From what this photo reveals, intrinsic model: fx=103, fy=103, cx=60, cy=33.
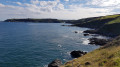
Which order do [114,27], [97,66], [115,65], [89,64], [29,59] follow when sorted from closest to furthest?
[115,65] < [97,66] < [89,64] < [29,59] < [114,27]

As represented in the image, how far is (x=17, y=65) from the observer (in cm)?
3806

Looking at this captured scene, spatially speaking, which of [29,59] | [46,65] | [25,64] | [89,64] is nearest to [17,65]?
[25,64]

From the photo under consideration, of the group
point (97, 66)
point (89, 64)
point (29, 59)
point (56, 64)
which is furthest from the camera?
point (29, 59)

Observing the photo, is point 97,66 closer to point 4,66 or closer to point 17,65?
point 17,65

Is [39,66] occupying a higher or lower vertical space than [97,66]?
lower

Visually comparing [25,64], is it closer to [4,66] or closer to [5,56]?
[4,66]

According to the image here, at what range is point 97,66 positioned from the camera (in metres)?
25.6

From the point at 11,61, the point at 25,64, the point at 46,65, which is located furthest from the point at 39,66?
the point at 11,61

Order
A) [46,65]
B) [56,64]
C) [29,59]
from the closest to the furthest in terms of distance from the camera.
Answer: [56,64] < [46,65] < [29,59]

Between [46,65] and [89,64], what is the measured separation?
1782 centimetres

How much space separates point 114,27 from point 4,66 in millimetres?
116785

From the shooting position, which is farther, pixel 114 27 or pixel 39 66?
pixel 114 27

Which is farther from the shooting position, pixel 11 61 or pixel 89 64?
pixel 11 61

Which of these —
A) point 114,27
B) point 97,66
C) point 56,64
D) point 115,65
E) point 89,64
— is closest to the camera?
point 115,65
